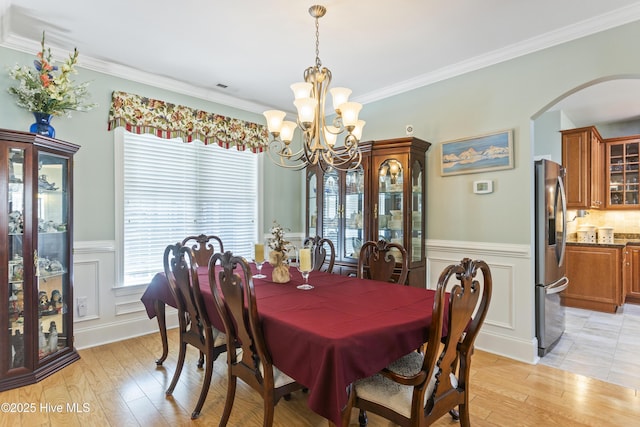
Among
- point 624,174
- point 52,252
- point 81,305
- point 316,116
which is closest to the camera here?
point 316,116

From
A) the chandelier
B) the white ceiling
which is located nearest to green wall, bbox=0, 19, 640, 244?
the white ceiling

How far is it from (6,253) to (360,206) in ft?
10.1

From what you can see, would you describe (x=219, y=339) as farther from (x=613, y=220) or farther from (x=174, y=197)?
(x=613, y=220)

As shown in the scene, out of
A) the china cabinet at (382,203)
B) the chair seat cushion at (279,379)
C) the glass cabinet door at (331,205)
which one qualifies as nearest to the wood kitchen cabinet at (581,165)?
the china cabinet at (382,203)

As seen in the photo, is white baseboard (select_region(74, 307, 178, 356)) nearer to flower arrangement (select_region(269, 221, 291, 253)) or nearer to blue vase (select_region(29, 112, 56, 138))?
blue vase (select_region(29, 112, 56, 138))

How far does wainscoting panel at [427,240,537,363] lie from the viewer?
296 cm

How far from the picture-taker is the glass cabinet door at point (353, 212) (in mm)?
3820

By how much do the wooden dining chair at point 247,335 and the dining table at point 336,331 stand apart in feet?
0.23

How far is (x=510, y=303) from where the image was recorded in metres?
3.08

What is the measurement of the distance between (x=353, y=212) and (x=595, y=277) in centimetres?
339

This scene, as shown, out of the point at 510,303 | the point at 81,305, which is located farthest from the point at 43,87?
the point at 510,303

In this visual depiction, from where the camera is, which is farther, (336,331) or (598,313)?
(598,313)

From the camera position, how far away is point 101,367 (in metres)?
2.79

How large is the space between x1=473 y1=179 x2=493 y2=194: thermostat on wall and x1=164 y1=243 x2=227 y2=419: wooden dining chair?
2589 mm
